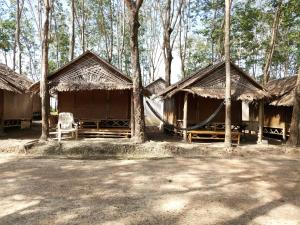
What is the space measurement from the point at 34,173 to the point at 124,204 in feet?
10.8

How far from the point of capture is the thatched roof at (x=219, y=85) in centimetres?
1271

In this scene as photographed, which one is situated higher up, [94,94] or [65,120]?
[94,94]

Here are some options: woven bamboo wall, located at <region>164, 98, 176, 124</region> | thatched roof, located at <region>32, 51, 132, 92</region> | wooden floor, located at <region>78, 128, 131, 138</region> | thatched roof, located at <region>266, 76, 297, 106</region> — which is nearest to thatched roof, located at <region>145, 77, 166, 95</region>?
woven bamboo wall, located at <region>164, 98, 176, 124</region>

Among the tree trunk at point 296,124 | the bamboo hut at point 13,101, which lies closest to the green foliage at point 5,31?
the bamboo hut at point 13,101

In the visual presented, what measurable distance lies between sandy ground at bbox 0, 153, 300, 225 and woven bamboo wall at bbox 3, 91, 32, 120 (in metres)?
6.07

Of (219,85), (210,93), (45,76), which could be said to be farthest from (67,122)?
(219,85)

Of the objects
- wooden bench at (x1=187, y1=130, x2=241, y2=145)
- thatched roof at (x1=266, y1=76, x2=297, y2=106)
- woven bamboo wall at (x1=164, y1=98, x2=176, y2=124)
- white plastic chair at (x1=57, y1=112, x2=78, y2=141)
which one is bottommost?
wooden bench at (x1=187, y1=130, x2=241, y2=145)

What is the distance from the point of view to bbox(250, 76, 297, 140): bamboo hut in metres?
14.5

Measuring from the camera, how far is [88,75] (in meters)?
13.5

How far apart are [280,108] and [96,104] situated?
8541 mm

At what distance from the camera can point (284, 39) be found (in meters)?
27.6

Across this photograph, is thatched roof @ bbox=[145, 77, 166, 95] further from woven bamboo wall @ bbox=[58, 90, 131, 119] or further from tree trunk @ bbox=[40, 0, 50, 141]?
tree trunk @ bbox=[40, 0, 50, 141]

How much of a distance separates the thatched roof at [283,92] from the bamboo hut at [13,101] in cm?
1078

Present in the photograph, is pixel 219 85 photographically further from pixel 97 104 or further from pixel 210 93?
pixel 97 104
